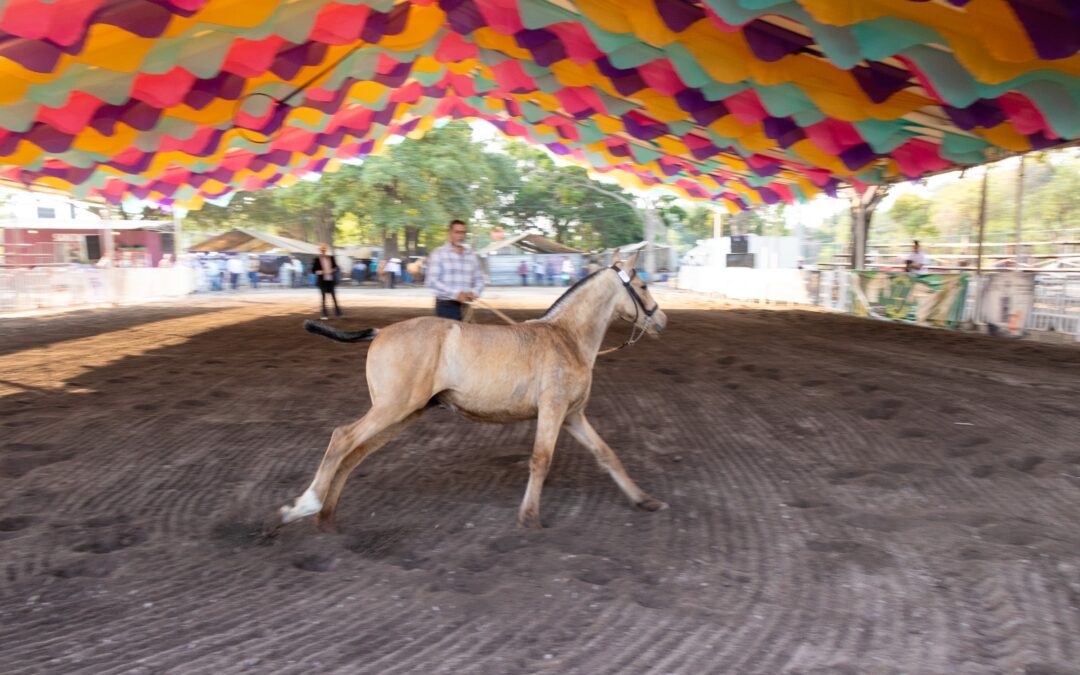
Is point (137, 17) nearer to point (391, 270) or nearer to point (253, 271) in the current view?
point (391, 270)

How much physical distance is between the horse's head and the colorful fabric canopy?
3.83 m

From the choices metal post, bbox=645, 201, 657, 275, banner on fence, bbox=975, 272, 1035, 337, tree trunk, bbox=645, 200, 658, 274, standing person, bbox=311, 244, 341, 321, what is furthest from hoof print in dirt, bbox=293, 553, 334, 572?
metal post, bbox=645, 201, 657, 275

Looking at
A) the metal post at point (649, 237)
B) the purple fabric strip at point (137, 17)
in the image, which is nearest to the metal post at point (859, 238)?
the metal post at point (649, 237)

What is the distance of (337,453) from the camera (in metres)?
4.36

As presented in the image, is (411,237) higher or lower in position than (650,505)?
higher

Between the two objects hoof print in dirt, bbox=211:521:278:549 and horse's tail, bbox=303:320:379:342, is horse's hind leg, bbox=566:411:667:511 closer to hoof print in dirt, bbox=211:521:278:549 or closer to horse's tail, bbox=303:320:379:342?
horse's tail, bbox=303:320:379:342

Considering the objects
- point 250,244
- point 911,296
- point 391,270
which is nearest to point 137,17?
point 911,296

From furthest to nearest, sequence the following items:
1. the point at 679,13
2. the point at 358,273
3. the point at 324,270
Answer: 1. the point at 358,273
2. the point at 324,270
3. the point at 679,13

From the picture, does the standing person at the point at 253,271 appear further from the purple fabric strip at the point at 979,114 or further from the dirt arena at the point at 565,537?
the purple fabric strip at the point at 979,114

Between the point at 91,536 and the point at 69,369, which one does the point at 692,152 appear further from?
the point at 91,536

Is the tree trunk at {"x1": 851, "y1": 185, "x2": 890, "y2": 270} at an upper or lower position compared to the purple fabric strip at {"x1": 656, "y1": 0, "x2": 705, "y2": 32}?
lower

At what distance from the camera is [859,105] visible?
33.0 ft

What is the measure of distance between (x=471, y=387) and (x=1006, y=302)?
13526 mm

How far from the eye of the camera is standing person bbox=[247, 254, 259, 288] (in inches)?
1448
